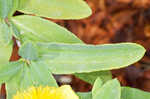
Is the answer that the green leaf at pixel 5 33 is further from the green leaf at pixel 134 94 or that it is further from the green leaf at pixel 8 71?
the green leaf at pixel 134 94

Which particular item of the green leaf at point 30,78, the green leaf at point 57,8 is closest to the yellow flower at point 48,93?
the green leaf at point 30,78

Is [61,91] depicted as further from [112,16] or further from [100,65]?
[112,16]

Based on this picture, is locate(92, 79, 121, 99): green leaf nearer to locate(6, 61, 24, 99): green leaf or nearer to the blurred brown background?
locate(6, 61, 24, 99): green leaf

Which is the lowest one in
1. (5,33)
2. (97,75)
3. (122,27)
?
(122,27)

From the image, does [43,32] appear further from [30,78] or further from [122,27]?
[122,27]

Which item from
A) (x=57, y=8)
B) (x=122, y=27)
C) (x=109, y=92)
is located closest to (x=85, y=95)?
(x=109, y=92)

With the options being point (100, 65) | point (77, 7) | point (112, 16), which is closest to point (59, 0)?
point (77, 7)
